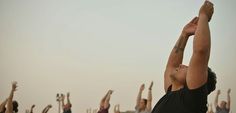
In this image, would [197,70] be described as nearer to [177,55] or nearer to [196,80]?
[196,80]

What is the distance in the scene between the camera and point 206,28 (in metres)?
1.88

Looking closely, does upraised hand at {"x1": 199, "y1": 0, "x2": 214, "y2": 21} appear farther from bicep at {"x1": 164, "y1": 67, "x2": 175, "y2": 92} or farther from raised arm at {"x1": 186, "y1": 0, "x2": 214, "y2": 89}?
bicep at {"x1": 164, "y1": 67, "x2": 175, "y2": 92}

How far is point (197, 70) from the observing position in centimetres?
186

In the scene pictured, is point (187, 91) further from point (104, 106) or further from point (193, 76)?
point (104, 106)

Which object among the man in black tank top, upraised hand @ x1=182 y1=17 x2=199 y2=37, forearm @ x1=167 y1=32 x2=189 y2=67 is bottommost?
the man in black tank top

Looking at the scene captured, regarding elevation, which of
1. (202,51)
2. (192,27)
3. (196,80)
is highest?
(192,27)

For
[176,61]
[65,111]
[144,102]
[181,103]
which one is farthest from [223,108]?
[181,103]

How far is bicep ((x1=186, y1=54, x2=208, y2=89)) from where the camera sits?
1.86 m

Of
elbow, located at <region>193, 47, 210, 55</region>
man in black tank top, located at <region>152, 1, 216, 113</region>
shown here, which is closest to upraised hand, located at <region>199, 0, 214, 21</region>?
man in black tank top, located at <region>152, 1, 216, 113</region>

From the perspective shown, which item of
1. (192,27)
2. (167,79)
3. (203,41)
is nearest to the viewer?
(203,41)

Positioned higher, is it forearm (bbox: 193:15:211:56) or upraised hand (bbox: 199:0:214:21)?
upraised hand (bbox: 199:0:214:21)

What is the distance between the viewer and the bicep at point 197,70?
73.3 inches

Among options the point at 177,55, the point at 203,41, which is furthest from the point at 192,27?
the point at 203,41

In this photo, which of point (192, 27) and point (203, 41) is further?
point (192, 27)
